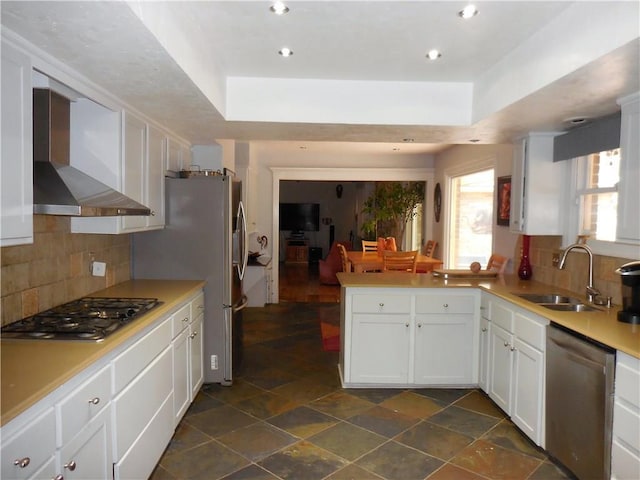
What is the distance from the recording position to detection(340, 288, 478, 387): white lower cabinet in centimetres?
352

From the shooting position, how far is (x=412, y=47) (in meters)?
2.50

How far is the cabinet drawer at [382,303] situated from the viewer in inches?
139

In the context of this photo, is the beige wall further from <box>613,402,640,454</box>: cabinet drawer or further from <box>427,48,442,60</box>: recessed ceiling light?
<box>613,402,640,454</box>: cabinet drawer

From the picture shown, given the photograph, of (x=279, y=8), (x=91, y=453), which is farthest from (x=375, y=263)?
(x=91, y=453)

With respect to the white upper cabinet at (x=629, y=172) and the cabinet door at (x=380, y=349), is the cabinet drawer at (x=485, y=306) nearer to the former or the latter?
the cabinet door at (x=380, y=349)

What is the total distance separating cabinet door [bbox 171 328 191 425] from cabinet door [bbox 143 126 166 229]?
0.87 meters

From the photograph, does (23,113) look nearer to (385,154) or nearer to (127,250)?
(127,250)

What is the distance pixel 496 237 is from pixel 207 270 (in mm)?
3186

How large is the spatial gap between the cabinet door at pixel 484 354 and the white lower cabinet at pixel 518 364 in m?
0.02

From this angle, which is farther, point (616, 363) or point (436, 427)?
point (436, 427)

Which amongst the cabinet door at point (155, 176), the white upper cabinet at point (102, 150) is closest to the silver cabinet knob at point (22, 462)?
the white upper cabinet at point (102, 150)

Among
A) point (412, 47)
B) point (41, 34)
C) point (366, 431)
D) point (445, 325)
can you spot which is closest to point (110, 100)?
point (41, 34)

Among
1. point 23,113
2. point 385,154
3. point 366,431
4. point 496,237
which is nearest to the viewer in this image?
point 23,113

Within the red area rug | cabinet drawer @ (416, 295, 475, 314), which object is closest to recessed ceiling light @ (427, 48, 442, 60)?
cabinet drawer @ (416, 295, 475, 314)
